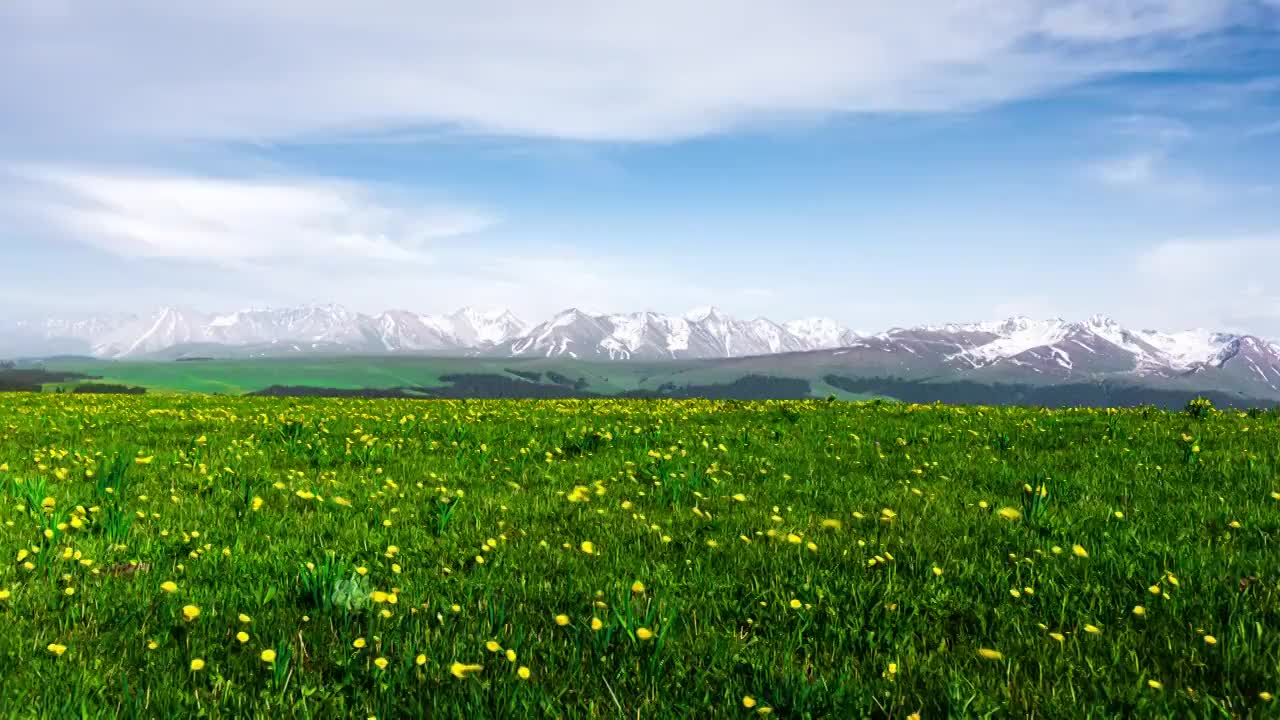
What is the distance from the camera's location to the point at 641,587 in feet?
16.1

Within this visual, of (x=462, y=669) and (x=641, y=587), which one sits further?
(x=641, y=587)

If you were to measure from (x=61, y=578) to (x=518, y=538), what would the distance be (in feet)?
11.5

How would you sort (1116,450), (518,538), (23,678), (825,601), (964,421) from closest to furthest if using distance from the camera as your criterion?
(23,678) < (825,601) < (518,538) < (1116,450) < (964,421)

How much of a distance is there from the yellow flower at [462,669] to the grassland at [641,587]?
0.02m

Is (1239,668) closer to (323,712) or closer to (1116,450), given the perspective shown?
(323,712)

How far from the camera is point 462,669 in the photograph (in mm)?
3820

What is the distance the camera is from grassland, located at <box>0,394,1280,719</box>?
3.81 meters

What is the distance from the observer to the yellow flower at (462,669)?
379cm

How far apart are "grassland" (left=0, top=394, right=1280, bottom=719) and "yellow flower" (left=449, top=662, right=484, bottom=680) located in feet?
0.07

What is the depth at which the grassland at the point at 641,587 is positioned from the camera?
3.81m

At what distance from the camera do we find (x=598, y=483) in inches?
351

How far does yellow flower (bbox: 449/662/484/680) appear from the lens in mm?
3789

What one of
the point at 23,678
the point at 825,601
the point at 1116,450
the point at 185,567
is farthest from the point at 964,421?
the point at 23,678

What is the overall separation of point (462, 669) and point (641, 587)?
1.46 meters
